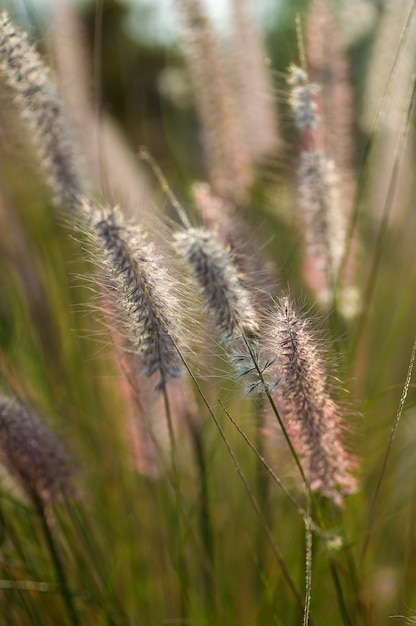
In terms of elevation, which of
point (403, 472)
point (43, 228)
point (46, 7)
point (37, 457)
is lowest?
point (37, 457)

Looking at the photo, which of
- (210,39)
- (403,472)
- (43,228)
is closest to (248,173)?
(210,39)

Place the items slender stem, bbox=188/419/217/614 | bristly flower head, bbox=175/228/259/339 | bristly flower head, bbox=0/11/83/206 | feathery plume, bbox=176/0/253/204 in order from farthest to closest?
feathery plume, bbox=176/0/253/204 → slender stem, bbox=188/419/217/614 → bristly flower head, bbox=0/11/83/206 → bristly flower head, bbox=175/228/259/339

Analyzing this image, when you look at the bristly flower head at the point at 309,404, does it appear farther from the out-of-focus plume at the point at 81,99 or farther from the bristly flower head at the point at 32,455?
the out-of-focus plume at the point at 81,99

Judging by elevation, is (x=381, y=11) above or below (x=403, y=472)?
above

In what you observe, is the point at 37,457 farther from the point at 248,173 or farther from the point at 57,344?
the point at 248,173

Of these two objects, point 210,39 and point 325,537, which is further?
point 210,39

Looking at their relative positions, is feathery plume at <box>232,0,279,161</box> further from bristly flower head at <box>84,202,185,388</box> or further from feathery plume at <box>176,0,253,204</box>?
bristly flower head at <box>84,202,185,388</box>

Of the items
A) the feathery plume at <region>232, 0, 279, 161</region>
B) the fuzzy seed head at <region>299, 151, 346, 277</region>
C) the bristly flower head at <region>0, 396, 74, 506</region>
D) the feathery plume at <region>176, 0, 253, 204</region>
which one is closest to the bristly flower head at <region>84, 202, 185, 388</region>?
the bristly flower head at <region>0, 396, 74, 506</region>
